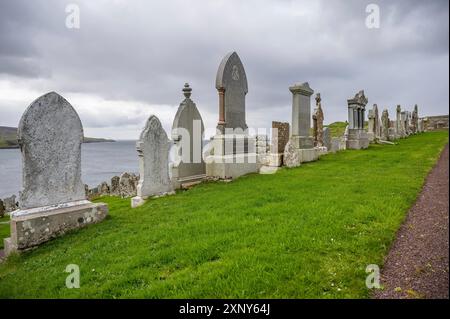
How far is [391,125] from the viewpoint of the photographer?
97.7 ft

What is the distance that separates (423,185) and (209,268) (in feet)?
23.8

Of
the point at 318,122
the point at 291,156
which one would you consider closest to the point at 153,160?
the point at 291,156

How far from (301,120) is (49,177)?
37.5ft

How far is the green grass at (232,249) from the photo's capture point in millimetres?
3570

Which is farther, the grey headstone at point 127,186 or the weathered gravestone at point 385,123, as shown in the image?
the weathered gravestone at point 385,123

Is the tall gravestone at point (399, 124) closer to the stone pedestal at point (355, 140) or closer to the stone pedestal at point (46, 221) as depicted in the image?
the stone pedestal at point (355, 140)

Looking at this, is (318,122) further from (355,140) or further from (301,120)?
(355,140)

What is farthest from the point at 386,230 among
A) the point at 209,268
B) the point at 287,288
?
the point at 209,268

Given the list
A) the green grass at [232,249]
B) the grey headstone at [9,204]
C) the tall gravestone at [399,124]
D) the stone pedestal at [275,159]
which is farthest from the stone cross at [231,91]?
the tall gravestone at [399,124]

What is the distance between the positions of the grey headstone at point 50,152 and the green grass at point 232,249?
0.97m
